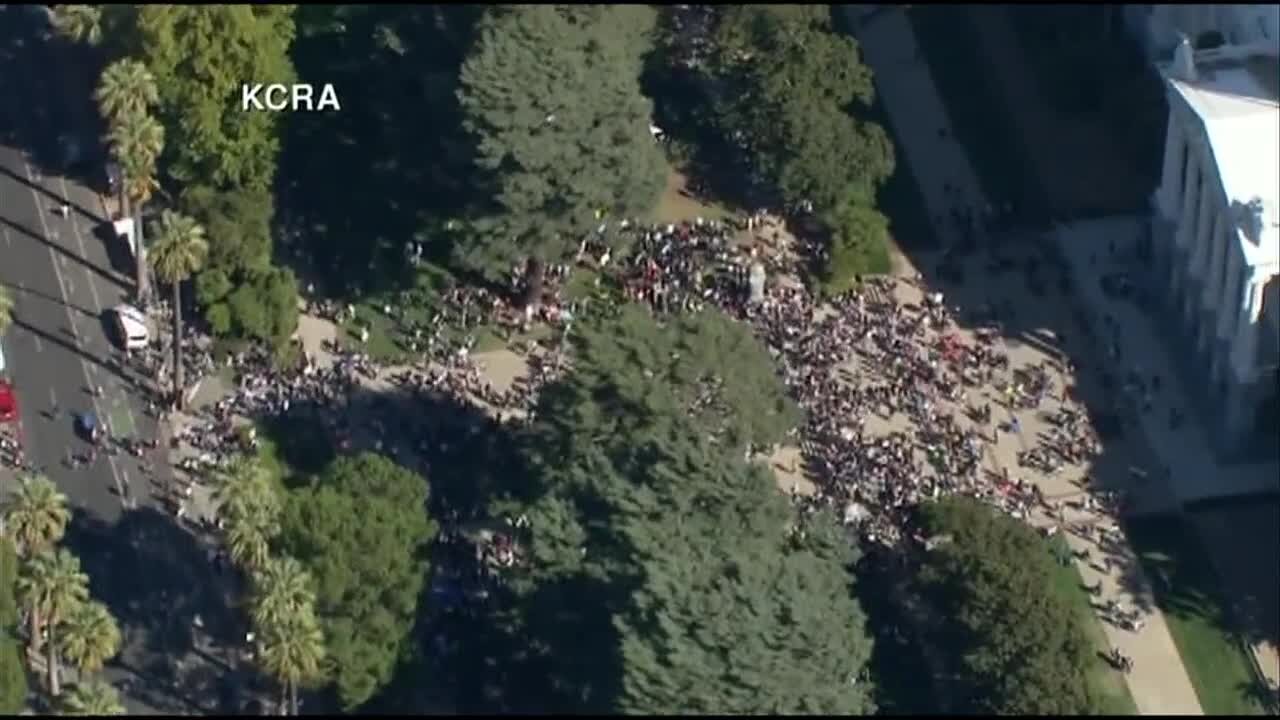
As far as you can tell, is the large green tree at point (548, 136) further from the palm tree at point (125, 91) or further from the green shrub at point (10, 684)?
the green shrub at point (10, 684)

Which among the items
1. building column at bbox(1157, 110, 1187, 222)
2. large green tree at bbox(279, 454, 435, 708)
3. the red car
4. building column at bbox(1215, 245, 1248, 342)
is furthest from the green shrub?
building column at bbox(1157, 110, 1187, 222)

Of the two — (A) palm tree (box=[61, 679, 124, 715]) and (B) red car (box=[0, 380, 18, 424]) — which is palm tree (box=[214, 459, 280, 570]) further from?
(B) red car (box=[0, 380, 18, 424])

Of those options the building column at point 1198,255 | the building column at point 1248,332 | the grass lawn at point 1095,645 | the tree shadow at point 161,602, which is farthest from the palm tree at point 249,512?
the building column at point 1198,255

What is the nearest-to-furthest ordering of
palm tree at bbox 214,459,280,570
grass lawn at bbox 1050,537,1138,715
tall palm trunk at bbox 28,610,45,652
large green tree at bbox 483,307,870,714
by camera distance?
1. large green tree at bbox 483,307,870,714
2. palm tree at bbox 214,459,280,570
3. grass lawn at bbox 1050,537,1138,715
4. tall palm trunk at bbox 28,610,45,652

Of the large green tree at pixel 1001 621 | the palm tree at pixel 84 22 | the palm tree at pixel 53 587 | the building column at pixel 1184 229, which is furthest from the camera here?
the palm tree at pixel 84 22

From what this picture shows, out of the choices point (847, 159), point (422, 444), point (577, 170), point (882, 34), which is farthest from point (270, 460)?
point (882, 34)

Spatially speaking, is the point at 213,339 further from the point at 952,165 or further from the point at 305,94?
the point at 952,165
